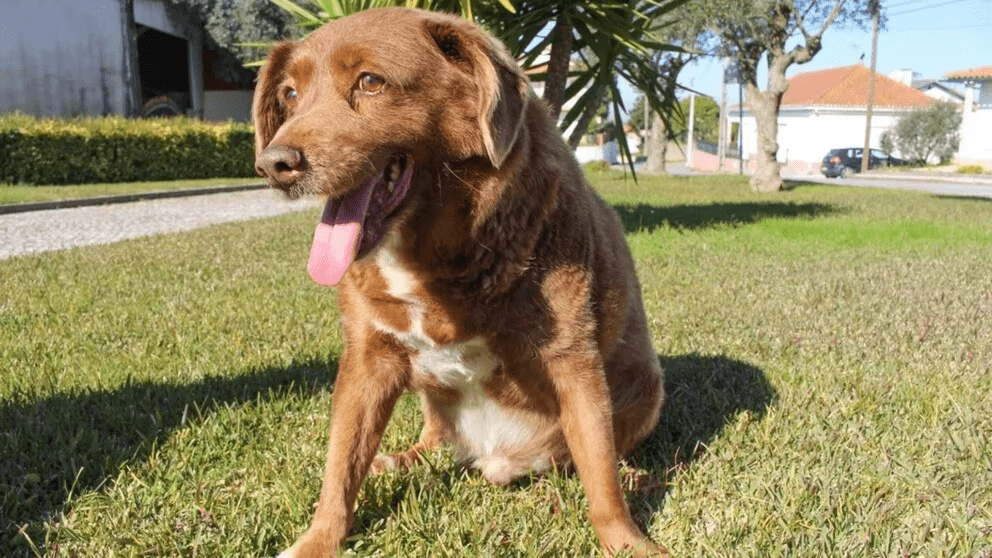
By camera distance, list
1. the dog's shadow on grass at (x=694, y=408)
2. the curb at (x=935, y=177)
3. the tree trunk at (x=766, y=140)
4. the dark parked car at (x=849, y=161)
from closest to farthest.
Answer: the dog's shadow on grass at (x=694, y=408) → the tree trunk at (x=766, y=140) → the curb at (x=935, y=177) → the dark parked car at (x=849, y=161)

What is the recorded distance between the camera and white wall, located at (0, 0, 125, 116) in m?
21.6

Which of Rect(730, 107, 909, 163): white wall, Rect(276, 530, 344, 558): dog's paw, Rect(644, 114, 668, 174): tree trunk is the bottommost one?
Rect(276, 530, 344, 558): dog's paw

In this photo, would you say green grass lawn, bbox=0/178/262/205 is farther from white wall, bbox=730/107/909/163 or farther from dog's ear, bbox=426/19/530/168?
white wall, bbox=730/107/909/163

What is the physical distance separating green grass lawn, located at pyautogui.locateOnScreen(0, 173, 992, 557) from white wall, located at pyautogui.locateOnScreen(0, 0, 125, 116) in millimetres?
18606

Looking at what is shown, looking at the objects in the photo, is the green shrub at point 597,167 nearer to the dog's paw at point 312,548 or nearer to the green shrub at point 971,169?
the green shrub at point 971,169

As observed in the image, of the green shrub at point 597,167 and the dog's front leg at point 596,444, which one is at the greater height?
the green shrub at point 597,167

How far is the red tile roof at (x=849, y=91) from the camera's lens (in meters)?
58.1

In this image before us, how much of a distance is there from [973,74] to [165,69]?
45166 millimetres

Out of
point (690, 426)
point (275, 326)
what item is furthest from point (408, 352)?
point (275, 326)

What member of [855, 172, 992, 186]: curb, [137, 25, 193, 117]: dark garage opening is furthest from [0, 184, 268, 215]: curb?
[855, 172, 992, 186]: curb

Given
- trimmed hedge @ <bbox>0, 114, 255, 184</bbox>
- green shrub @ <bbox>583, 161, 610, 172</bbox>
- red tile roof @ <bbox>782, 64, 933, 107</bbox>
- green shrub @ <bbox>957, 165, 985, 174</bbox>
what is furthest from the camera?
red tile roof @ <bbox>782, 64, 933, 107</bbox>

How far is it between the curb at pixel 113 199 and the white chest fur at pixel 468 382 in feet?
42.3

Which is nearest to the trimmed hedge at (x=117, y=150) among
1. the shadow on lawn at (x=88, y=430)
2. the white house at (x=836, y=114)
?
the shadow on lawn at (x=88, y=430)

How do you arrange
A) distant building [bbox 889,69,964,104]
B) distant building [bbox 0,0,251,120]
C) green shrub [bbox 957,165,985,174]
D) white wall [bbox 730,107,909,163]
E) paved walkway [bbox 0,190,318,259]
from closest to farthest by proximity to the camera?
1. paved walkway [bbox 0,190,318,259]
2. distant building [bbox 0,0,251,120]
3. green shrub [bbox 957,165,985,174]
4. white wall [bbox 730,107,909,163]
5. distant building [bbox 889,69,964,104]
